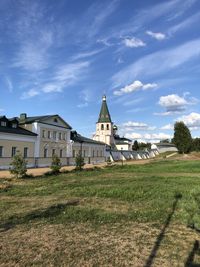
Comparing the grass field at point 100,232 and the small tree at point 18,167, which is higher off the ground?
the small tree at point 18,167

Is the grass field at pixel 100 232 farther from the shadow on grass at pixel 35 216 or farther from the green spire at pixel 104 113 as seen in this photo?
the green spire at pixel 104 113

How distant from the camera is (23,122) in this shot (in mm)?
41125

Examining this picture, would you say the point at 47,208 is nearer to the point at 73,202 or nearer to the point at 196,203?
the point at 73,202

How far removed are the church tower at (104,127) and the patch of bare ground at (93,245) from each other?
71912 millimetres

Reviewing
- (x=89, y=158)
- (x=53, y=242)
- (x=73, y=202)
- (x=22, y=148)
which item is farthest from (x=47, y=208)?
(x=89, y=158)

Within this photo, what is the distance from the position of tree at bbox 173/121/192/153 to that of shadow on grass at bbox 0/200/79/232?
7415 cm

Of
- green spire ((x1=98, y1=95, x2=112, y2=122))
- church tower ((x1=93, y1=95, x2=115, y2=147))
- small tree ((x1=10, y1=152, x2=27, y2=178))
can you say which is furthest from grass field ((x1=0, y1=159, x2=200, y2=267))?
green spire ((x1=98, y1=95, x2=112, y2=122))

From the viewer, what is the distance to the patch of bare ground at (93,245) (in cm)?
566

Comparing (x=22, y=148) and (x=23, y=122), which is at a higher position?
(x=23, y=122)

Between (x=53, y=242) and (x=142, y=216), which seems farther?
(x=142, y=216)

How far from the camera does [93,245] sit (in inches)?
259

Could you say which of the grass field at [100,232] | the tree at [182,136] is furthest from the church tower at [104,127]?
the grass field at [100,232]

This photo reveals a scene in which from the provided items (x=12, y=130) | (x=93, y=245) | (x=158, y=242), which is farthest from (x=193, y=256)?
(x=12, y=130)

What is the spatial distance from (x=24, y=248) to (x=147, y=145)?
127 meters
